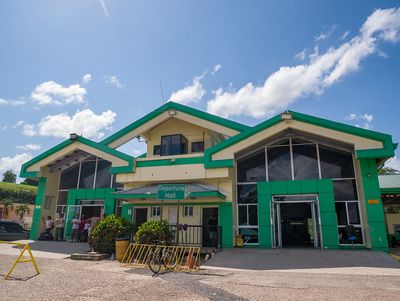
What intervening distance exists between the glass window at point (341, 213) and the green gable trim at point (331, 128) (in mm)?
2768

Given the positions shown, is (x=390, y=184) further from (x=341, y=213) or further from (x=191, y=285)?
(x=191, y=285)

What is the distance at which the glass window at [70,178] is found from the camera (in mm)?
20594

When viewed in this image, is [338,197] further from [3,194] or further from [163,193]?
[3,194]

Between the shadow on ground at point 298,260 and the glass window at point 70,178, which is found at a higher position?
the glass window at point 70,178

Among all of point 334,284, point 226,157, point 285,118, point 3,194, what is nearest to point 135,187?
point 226,157

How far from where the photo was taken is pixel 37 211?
1945cm

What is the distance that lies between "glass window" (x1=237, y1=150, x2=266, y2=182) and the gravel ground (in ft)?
24.4

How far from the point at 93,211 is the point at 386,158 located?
17.7 m

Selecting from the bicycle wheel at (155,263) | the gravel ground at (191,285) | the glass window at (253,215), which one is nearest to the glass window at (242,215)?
the glass window at (253,215)

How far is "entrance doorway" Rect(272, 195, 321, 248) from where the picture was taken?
14.5 meters

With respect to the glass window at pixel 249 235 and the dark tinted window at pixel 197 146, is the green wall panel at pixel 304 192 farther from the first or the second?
the dark tinted window at pixel 197 146

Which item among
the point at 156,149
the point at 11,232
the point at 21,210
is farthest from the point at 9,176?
the point at 156,149

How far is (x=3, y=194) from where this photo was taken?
147 feet

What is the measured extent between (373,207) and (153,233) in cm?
1019
